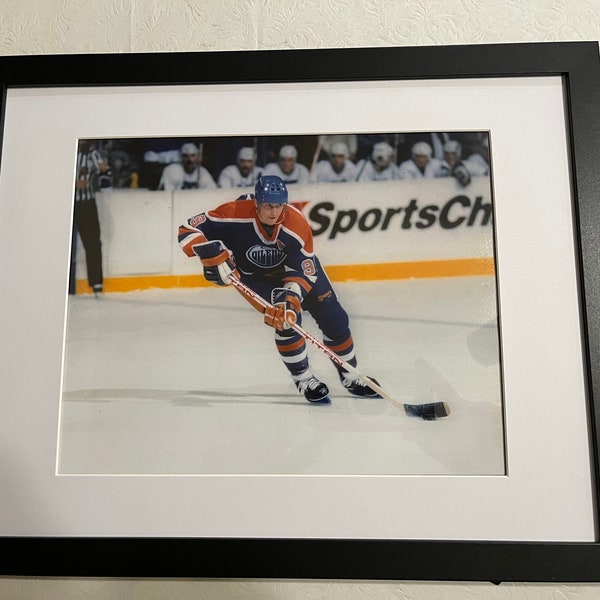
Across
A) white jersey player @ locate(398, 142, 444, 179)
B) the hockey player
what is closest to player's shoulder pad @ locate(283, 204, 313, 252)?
the hockey player

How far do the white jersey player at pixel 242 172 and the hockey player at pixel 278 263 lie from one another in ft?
0.04

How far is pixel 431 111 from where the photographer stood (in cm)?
69

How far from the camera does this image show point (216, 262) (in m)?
0.68

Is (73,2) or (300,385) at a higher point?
(73,2)

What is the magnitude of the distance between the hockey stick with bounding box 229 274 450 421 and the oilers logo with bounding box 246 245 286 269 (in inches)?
1.2

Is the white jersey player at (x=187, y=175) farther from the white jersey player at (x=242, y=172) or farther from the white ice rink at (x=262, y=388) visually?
the white ice rink at (x=262, y=388)

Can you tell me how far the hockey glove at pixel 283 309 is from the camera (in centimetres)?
67

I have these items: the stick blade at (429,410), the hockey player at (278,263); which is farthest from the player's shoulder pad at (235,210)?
the stick blade at (429,410)

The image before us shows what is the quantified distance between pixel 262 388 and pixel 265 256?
15cm

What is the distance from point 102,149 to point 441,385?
1.60ft

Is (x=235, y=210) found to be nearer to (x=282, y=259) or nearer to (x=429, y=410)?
(x=282, y=259)

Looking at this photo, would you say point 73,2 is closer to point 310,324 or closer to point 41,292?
point 41,292

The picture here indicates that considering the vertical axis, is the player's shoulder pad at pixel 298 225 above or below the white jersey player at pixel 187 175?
below

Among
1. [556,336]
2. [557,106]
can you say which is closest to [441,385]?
[556,336]
